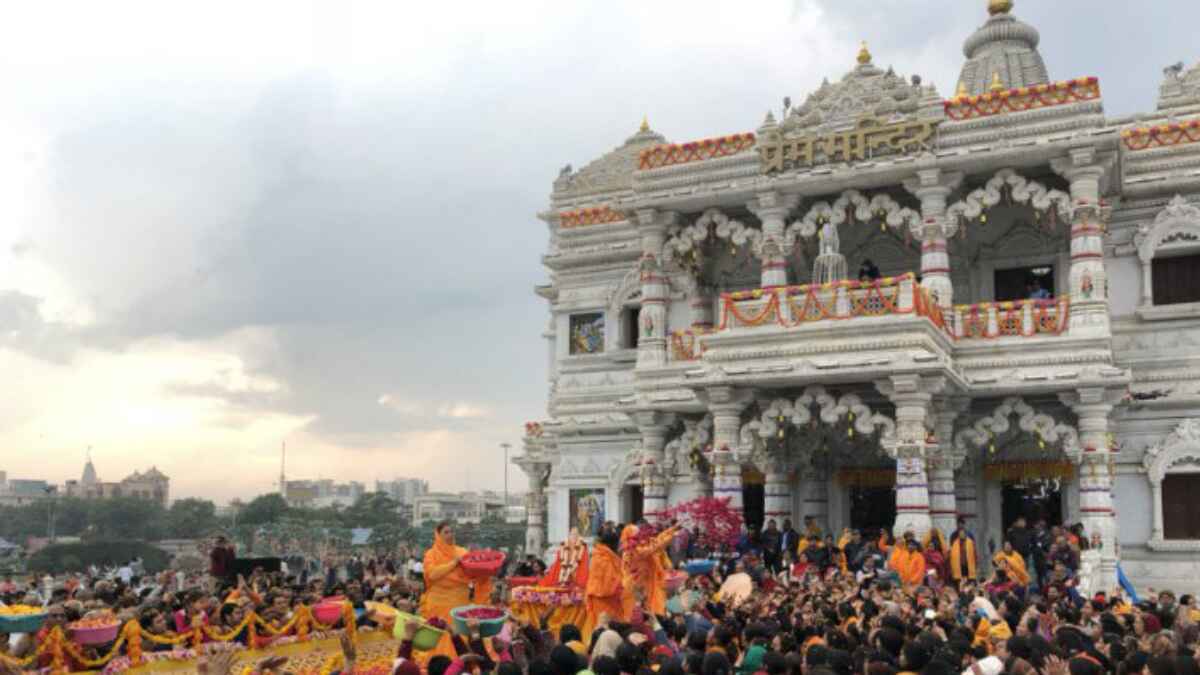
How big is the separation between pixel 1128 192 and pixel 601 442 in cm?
1352

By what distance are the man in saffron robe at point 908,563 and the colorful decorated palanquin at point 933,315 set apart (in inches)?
85.9

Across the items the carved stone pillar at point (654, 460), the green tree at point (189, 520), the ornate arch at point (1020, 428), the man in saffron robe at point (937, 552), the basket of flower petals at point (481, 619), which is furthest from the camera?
the green tree at point (189, 520)

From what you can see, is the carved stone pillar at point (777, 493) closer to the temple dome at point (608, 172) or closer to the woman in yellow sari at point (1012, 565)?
the woman in yellow sari at point (1012, 565)

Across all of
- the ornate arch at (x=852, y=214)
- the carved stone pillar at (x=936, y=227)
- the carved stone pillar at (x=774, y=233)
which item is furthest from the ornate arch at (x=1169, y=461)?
the carved stone pillar at (x=774, y=233)

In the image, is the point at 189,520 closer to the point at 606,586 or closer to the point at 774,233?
the point at 774,233

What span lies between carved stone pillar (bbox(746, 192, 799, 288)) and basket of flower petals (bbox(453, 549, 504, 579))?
1195 centimetres

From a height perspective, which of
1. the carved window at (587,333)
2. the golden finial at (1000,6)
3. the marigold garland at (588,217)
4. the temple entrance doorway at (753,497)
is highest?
the golden finial at (1000,6)

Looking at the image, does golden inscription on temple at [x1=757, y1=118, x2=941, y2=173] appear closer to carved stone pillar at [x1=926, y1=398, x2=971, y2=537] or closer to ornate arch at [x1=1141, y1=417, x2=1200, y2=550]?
carved stone pillar at [x1=926, y1=398, x2=971, y2=537]

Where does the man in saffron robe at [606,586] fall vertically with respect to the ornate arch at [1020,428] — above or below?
below

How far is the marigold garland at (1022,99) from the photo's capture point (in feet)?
69.5

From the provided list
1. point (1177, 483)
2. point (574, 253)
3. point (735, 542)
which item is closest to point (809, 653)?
point (735, 542)

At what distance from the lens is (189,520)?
84062mm

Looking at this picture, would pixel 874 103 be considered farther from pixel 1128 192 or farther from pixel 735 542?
pixel 735 542

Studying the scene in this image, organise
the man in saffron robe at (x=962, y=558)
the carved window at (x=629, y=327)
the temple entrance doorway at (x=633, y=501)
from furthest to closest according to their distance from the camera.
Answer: the carved window at (x=629, y=327)
the temple entrance doorway at (x=633, y=501)
the man in saffron robe at (x=962, y=558)
